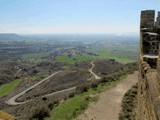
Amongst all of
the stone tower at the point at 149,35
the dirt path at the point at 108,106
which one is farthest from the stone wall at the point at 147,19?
the dirt path at the point at 108,106

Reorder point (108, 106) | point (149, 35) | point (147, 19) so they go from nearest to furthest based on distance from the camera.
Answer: point (149, 35), point (147, 19), point (108, 106)

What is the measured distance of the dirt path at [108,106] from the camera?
60.5 feet

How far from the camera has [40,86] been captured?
67.0 m

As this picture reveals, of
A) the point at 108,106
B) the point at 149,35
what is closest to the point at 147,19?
the point at 149,35

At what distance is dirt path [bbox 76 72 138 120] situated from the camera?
18453mm

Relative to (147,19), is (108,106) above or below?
below

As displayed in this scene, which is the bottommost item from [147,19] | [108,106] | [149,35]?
[108,106]

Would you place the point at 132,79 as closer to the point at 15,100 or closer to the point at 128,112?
the point at 128,112

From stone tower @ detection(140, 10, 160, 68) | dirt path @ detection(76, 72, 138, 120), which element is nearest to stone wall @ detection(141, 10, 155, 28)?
stone tower @ detection(140, 10, 160, 68)

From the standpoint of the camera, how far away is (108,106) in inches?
797

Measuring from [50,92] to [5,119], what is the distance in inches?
1592

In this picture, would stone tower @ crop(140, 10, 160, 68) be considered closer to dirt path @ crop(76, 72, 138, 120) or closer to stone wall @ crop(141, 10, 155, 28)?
stone wall @ crop(141, 10, 155, 28)

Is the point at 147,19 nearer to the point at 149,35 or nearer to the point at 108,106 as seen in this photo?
the point at 149,35

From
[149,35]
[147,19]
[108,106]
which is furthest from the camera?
[108,106]
